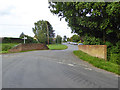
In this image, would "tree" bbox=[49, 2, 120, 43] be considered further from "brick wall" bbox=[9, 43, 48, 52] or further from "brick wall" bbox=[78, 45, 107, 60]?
"brick wall" bbox=[9, 43, 48, 52]

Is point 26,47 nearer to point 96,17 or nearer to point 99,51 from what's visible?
point 99,51

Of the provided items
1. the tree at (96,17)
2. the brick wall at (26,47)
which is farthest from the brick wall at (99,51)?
the brick wall at (26,47)

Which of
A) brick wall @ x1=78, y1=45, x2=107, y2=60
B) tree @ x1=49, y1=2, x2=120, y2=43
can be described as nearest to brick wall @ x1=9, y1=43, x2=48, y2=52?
tree @ x1=49, y1=2, x2=120, y2=43

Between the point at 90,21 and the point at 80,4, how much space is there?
1.76 m

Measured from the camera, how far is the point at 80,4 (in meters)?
7.49

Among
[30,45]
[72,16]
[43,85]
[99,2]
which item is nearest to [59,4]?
[72,16]

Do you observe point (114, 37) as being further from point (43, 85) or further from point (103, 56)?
point (43, 85)

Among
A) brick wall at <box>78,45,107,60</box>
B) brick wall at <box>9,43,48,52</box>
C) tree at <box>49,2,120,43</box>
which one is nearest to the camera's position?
tree at <box>49,2,120,43</box>

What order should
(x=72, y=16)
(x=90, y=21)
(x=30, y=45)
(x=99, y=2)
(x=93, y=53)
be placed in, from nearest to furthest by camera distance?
1. (x=99, y=2)
2. (x=90, y=21)
3. (x=72, y=16)
4. (x=93, y=53)
5. (x=30, y=45)

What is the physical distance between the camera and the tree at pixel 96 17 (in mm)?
7105

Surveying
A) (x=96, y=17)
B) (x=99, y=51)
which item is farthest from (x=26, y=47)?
(x=96, y=17)

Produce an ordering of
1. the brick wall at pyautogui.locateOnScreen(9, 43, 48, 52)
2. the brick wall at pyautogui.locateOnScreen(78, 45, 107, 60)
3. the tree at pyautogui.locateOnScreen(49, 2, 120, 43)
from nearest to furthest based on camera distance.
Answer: the tree at pyautogui.locateOnScreen(49, 2, 120, 43) < the brick wall at pyautogui.locateOnScreen(78, 45, 107, 60) < the brick wall at pyautogui.locateOnScreen(9, 43, 48, 52)

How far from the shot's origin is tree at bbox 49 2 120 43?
7.11 metres

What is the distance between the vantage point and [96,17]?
28.8ft
